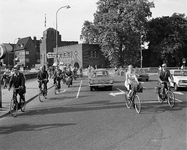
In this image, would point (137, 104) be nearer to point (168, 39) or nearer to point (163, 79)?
point (163, 79)

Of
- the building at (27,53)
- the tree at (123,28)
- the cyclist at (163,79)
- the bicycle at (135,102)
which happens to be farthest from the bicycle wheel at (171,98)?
the building at (27,53)

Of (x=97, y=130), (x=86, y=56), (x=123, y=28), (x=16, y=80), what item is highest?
(x=123, y=28)

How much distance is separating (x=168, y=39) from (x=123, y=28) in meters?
12.2

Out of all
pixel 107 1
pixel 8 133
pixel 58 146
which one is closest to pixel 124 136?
pixel 58 146

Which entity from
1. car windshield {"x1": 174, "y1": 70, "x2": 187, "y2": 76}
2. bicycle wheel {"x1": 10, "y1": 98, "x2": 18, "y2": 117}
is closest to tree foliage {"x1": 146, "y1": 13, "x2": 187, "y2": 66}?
car windshield {"x1": 174, "y1": 70, "x2": 187, "y2": 76}

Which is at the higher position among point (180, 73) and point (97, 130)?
point (180, 73)

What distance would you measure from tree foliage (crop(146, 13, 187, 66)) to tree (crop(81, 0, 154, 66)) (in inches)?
224

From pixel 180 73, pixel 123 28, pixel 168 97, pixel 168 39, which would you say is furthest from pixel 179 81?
pixel 168 39

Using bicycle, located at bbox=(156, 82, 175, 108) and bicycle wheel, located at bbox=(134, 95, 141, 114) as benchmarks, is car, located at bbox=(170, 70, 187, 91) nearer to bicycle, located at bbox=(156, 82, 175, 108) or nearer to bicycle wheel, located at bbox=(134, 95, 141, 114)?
bicycle, located at bbox=(156, 82, 175, 108)

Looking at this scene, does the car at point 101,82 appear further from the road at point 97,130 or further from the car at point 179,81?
the road at point 97,130

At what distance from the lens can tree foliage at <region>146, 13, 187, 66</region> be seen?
55.1m

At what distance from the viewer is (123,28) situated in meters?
49.7

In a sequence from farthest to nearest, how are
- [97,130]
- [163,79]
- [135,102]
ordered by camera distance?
1. [163,79]
2. [135,102]
3. [97,130]

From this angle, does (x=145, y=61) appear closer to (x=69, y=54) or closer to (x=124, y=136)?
(x=69, y=54)
